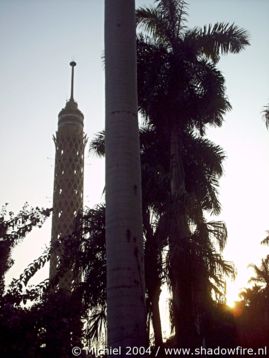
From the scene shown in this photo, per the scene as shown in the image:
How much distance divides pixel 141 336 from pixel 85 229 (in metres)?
7.00

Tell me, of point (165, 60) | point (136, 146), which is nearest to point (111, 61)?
point (136, 146)

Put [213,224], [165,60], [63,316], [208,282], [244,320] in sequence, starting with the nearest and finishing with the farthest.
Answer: [63,316]
[208,282]
[213,224]
[165,60]
[244,320]

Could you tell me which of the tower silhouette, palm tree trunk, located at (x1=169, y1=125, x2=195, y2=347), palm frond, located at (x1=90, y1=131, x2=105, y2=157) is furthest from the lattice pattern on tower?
palm tree trunk, located at (x1=169, y1=125, x2=195, y2=347)

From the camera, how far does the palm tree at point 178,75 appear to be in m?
14.3

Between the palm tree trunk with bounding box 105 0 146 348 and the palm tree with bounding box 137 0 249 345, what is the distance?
5.67 metres

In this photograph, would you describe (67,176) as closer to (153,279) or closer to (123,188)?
(153,279)

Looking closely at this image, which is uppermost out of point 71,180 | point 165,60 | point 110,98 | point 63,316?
point 71,180

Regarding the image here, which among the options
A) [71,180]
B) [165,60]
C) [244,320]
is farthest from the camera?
[71,180]

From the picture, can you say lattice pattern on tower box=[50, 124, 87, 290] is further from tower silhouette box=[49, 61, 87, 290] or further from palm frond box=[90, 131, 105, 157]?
palm frond box=[90, 131, 105, 157]

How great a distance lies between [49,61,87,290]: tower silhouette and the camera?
38.9m

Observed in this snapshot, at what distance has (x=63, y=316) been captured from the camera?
8664 mm

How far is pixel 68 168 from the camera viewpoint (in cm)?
4100

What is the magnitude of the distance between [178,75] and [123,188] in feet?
28.0

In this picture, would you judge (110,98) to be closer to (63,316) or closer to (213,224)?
(63,316)
